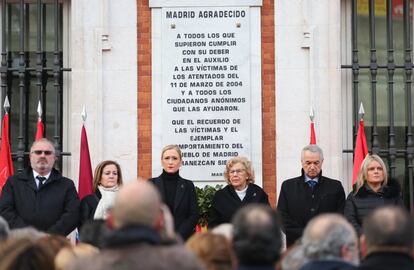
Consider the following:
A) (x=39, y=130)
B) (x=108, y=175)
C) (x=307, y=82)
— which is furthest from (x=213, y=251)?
(x=307, y=82)

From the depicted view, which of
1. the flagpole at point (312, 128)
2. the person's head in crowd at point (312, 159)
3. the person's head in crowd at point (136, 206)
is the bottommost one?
the person's head in crowd at point (136, 206)

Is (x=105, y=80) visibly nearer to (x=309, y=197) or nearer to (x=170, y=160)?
(x=170, y=160)

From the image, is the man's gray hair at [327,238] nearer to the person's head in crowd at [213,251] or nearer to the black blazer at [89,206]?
the person's head in crowd at [213,251]

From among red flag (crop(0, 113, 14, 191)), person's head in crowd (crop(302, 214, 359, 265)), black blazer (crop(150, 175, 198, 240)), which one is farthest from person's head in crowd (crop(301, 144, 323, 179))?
person's head in crowd (crop(302, 214, 359, 265))

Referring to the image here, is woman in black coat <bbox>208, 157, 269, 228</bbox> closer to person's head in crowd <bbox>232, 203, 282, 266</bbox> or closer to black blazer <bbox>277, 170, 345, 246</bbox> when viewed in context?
black blazer <bbox>277, 170, 345, 246</bbox>

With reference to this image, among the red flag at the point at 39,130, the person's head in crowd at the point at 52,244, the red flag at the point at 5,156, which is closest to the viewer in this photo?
the person's head in crowd at the point at 52,244

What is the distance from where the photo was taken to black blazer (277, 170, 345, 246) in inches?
377

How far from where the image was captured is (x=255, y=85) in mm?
11219

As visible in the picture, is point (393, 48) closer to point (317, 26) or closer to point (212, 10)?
point (317, 26)

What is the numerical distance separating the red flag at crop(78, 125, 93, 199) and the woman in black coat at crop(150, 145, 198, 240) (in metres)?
1.07

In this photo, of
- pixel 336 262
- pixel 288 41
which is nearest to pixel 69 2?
pixel 288 41

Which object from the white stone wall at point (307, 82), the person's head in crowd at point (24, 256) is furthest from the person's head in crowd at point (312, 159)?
the person's head in crowd at point (24, 256)

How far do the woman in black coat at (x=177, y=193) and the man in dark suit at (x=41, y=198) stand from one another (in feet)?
2.60

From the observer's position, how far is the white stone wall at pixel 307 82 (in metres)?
11.1
